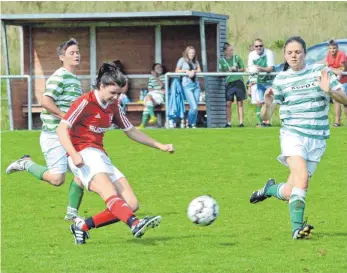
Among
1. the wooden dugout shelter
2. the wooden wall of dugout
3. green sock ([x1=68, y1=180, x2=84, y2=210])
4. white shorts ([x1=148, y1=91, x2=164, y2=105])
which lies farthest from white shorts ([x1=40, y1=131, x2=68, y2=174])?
the wooden wall of dugout

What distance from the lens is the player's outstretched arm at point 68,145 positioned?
10.6 meters

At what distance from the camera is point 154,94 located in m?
26.2

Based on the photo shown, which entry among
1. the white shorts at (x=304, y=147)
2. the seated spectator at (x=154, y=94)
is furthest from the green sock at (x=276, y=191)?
the seated spectator at (x=154, y=94)

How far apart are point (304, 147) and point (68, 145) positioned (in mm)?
2502

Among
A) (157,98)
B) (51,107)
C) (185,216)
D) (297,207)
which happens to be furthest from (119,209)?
(157,98)

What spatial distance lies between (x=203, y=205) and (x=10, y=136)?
12912 mm

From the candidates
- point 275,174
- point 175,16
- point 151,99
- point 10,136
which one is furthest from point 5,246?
point 175,16

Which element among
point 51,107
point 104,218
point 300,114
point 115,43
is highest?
point 115,43

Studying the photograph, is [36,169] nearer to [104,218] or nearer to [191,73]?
[104,218]

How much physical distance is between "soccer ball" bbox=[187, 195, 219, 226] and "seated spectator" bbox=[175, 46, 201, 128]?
44.2 ft

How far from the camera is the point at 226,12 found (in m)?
33.9

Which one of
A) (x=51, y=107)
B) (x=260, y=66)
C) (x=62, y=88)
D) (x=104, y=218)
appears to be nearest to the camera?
(x=104, y=218)

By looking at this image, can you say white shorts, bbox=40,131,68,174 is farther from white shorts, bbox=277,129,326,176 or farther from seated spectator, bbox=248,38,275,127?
seated spectator, bbox=248,38,275,127

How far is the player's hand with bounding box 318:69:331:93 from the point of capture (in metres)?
11.1
